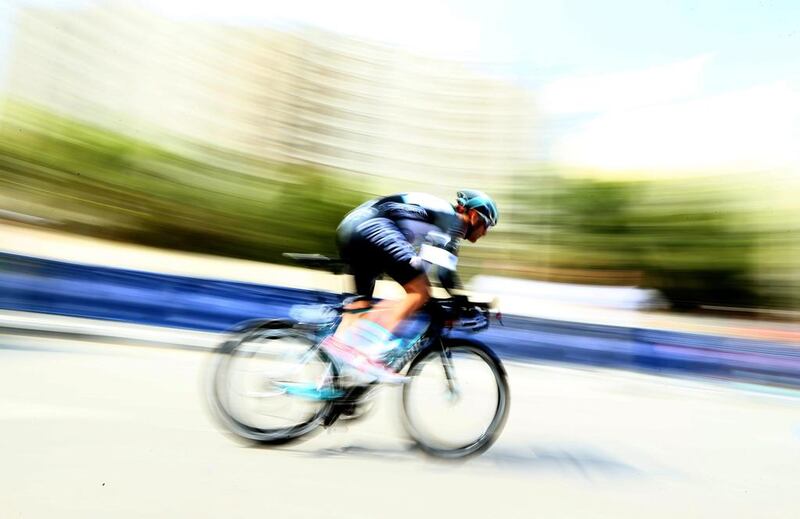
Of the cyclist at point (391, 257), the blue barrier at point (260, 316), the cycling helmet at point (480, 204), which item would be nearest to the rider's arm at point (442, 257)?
the cyclist at point (391, 257)

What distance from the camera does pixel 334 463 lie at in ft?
10.9

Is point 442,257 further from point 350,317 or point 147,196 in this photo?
point 147,196

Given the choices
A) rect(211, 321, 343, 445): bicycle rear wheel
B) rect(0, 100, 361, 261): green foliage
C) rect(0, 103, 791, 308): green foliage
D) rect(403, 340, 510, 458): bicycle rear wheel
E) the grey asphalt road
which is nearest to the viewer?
the grey asphalt road

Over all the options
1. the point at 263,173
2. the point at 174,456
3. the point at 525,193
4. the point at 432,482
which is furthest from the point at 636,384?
the point at 263,173

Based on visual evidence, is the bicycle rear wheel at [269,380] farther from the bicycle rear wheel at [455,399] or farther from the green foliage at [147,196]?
the green foliage at [147,196]

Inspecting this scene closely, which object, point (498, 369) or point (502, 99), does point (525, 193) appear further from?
point (498, 369)

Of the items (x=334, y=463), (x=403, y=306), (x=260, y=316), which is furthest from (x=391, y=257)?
(x=260, y=316)

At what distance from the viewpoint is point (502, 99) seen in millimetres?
14141

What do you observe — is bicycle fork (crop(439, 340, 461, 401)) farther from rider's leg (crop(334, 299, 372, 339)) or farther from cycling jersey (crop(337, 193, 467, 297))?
Answer: rider's leg (crop(334, 299, 372, 339))

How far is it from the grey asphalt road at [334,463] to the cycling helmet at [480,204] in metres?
1.29

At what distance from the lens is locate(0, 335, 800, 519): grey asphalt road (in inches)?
108

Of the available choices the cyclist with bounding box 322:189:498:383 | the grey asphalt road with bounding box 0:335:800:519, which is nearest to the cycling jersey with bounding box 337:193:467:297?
the cyclist with bounding box 322:189:498:383

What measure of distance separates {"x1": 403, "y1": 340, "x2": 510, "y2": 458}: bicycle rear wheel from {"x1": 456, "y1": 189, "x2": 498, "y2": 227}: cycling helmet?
0.68 meters

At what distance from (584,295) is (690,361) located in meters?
3.84
